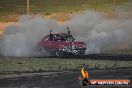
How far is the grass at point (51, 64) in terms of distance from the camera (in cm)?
2947

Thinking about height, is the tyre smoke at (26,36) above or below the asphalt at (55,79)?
above

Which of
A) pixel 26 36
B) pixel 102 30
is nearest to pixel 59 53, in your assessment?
pixel 26 36

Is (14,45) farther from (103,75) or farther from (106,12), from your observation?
(103,75)

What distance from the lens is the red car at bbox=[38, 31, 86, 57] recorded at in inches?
1414

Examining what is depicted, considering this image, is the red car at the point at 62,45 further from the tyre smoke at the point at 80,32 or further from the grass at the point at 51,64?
the tyre smoke at the point at 80,32

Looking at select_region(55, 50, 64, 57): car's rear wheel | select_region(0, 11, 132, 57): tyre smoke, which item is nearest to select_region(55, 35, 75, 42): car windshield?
select_region(55, 50, 64, 57): car's rear wheel

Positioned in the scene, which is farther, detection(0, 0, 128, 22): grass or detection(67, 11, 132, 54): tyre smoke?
detection(0, 0, 128, 22): grass

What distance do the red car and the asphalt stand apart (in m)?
7.87

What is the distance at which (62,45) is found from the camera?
35.8 metres

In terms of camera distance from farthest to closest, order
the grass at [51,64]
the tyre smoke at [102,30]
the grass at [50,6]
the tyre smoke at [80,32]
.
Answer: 1. the grass at [50,6]
2. the tyre smoke at [102,30]
3. the tyre smoke at [80,32]
4. the grass at [51,64]

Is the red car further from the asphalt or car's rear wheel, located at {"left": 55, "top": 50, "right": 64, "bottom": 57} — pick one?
the asphalt

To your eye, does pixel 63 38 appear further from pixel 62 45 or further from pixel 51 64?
pixel 51 64

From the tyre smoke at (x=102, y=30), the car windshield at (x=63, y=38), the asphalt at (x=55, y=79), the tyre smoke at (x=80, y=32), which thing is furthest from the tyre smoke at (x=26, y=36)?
the asphalt at (x=55, y=79)

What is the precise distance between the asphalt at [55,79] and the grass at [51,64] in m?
2.15
